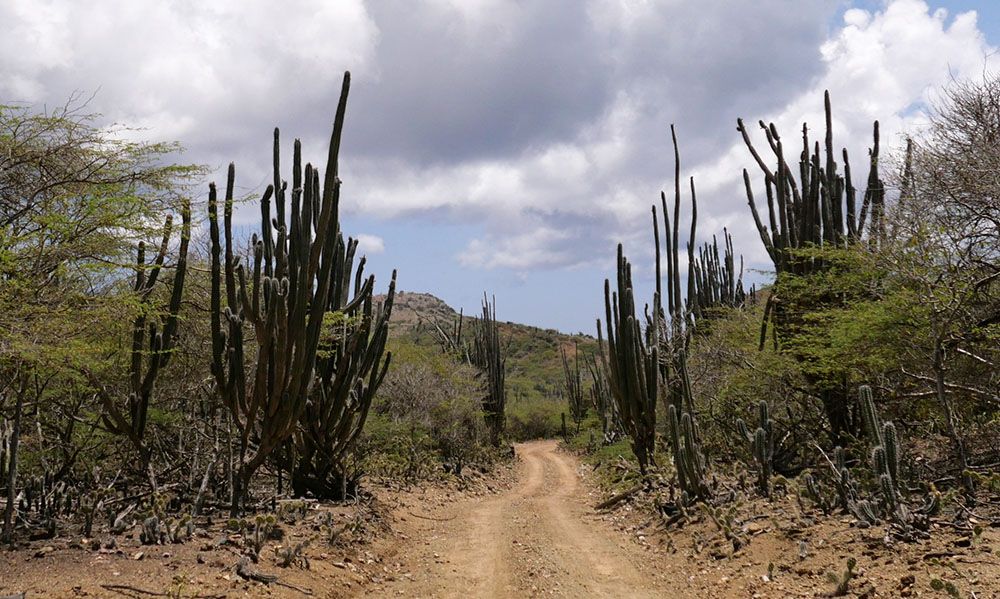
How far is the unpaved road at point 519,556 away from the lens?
6.38 meters

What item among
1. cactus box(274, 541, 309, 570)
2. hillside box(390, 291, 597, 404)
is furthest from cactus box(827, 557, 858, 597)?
hillside box(390, 291, 597, 404)

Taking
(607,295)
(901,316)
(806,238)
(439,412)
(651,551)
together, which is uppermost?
(806,238)

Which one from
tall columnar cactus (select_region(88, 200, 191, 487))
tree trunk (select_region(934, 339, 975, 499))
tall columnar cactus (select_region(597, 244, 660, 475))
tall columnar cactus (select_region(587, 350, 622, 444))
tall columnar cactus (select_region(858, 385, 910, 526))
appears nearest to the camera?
tall columnar cactus (select_region(858, 385, 910, 526))

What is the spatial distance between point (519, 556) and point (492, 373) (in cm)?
1736

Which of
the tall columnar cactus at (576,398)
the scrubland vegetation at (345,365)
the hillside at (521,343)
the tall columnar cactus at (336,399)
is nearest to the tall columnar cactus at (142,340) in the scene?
the scrubland vegetation at (345,365)

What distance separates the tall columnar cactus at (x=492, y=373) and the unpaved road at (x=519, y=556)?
449 inches

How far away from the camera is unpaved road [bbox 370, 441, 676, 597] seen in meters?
6.38

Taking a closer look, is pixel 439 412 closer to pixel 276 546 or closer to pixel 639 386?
pixel 639 386

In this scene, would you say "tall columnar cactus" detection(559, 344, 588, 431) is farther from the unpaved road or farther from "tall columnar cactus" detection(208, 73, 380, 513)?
"tall columnar cactus" detection(208, 73, 380, 513)

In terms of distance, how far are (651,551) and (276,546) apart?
13.1 ft

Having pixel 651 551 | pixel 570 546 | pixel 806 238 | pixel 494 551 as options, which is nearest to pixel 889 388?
pixel 806 238

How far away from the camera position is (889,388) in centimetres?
958

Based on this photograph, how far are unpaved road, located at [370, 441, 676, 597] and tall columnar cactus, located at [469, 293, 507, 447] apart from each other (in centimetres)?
1141

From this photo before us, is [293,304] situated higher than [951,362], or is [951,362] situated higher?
[293,304]
